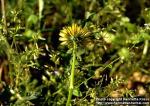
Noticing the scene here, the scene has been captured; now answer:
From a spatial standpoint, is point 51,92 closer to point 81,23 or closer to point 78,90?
point 78,90

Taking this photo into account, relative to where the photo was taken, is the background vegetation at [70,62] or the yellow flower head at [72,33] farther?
the background vegetation at [70,62]

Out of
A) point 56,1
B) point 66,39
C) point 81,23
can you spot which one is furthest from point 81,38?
point 56,1

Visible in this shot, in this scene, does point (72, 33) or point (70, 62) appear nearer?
point (72, 33)

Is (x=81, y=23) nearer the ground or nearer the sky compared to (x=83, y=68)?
nearer the sky

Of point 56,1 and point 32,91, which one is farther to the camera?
point 56,1

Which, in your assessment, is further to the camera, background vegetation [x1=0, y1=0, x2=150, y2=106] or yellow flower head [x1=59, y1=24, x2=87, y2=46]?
background vegetation [x1=0, y1=0, x2=150, y2=106]

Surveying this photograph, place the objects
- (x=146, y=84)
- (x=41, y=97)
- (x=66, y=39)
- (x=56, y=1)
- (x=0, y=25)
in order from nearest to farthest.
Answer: (x=66, y=39) → (x=0, y=25) → (x=41, y=97) → (x=146, y=84) → (x=56, y=1)

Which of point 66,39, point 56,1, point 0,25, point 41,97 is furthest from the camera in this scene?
point 56,1

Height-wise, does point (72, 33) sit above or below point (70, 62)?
above
